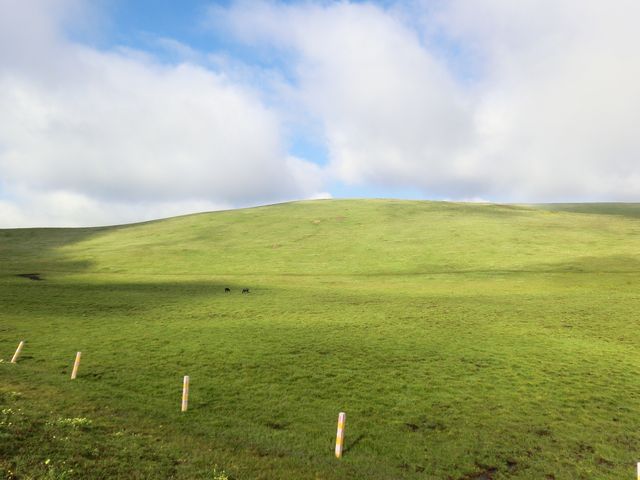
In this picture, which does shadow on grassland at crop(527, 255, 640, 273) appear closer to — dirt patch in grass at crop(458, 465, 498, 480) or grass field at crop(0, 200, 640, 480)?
grass field at crop(0, 200, 640, 480)

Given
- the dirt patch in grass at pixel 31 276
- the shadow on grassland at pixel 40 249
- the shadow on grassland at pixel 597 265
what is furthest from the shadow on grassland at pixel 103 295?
the shadow on grassland at pixel 597 265

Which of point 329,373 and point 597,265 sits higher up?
point 597,265

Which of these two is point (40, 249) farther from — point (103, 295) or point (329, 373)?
point (329, 373)

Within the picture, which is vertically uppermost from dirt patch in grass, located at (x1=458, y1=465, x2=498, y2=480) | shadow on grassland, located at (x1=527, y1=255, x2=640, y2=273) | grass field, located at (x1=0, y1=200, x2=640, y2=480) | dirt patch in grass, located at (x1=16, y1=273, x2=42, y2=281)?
shadow on grassland, located at (x1=527, y1=255, x2=640, y2=273)

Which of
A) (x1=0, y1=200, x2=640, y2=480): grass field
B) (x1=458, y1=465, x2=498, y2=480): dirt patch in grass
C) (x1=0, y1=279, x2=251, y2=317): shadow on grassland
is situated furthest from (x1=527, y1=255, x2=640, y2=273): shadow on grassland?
(x1=458, y1=465, x2=498, y2=480): dirt patch in grass

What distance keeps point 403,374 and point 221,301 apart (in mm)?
30372

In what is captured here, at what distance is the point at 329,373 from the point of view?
87.4ft

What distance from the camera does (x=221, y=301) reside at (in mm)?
51125

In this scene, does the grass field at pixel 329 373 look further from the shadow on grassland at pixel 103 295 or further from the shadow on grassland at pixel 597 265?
the shadow on grassland at pixel 597 265

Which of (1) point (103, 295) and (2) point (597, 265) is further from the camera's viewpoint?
(2) point (597, 265)

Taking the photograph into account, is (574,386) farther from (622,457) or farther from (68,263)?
(68,263)

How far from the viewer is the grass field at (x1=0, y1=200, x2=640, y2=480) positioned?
628 inches

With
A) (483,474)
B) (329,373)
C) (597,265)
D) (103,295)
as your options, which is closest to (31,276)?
(103,295)

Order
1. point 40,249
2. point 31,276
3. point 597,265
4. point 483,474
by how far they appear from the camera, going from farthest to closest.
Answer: point 40,249 → point 31,276 → point 597,265 → point 483,474
